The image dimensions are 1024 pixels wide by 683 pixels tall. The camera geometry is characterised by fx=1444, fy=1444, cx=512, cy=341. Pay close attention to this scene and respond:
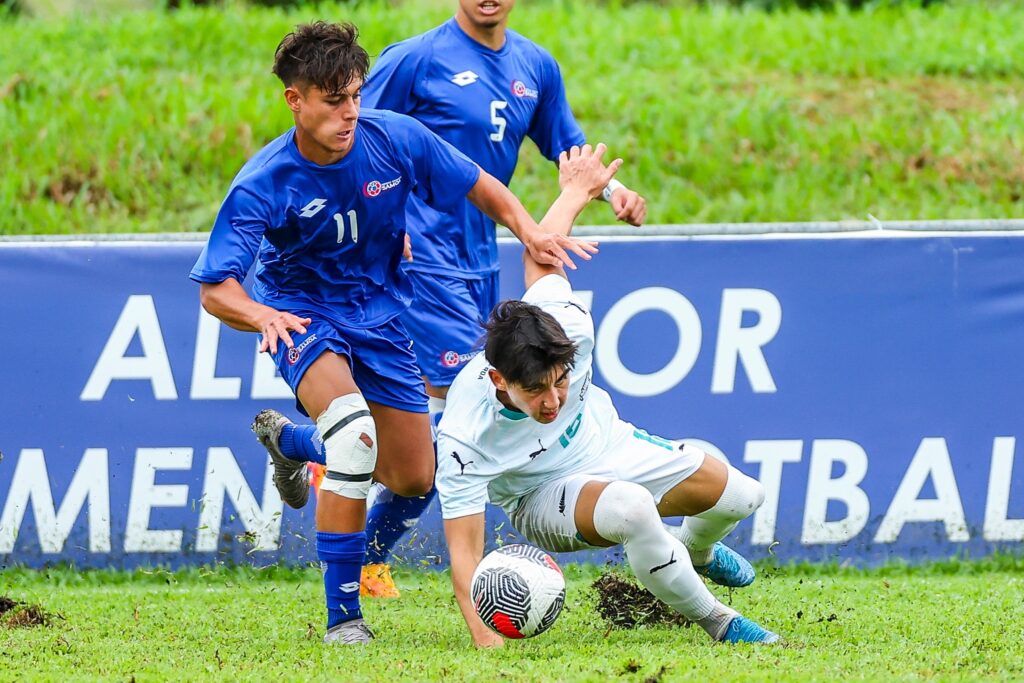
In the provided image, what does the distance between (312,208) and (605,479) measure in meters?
1.46

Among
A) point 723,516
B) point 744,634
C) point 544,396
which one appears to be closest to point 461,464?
point 544,396

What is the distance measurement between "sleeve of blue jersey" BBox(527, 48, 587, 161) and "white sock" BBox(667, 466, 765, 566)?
2.02 meters

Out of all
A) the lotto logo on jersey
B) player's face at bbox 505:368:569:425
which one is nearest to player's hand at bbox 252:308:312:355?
player's face at bbox 505:368:569:425

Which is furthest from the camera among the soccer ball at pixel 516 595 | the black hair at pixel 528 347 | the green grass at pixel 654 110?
the green grass at pixel 654 110

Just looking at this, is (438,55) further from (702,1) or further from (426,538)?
(702,1)

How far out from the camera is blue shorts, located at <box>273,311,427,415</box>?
5359 mm

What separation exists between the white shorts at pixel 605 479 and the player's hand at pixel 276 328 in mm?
1068

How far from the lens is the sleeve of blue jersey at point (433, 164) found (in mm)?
5547

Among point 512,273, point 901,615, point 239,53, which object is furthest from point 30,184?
point 901,615

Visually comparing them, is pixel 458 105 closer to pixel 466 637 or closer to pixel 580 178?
pixel 580 178

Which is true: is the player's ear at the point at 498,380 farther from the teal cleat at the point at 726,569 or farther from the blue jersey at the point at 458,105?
the blue jersey at the point at 458,105

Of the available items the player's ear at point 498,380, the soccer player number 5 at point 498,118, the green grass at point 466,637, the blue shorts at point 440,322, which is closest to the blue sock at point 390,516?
the green grass at point 466,637

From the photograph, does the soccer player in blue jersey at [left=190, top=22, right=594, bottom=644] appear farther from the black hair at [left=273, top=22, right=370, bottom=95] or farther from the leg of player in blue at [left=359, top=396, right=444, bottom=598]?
the leg of player in blue at [left=359, top=396, right=444, bottom=598]

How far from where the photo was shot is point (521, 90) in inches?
257
